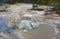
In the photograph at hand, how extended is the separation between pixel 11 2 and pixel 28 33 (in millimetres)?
599

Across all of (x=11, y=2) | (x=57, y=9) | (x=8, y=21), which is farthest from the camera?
(x=11, y=2)

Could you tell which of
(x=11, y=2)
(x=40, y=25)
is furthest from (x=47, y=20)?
(x=11, y=2)

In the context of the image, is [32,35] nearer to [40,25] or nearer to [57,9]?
[40,25]

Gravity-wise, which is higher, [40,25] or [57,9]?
[57,9]

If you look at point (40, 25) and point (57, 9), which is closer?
Answer: point (40, 25)

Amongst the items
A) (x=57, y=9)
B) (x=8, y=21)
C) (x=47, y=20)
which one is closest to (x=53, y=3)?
(x=57, y=9)

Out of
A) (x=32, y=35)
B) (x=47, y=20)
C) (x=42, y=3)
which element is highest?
(x=42, y=3)

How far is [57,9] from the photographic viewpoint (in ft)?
6.19

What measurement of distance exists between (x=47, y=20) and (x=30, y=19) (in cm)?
20

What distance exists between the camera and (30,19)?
5.78ft

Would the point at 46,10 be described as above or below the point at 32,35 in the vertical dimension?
above

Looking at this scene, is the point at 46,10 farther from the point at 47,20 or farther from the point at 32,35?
the point at 32,35

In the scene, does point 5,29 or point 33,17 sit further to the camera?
point 33,17

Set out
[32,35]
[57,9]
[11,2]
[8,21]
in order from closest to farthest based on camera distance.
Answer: [32,35] → [8,21] → [57,9] → [11,2]
